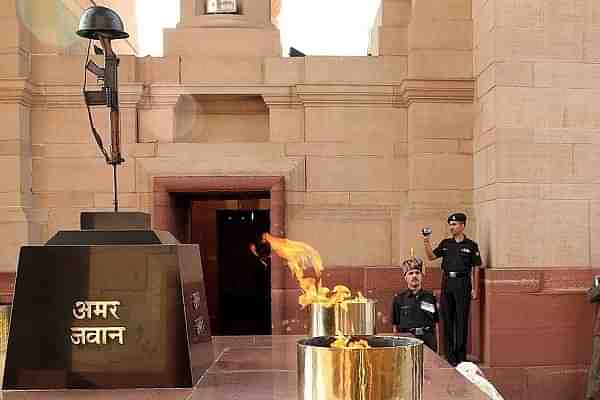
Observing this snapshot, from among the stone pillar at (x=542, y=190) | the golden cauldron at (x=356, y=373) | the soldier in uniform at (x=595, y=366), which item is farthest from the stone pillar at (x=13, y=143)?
the golden cauldron at (x=356, y=373)

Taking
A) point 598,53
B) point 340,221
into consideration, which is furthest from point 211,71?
point 598,53

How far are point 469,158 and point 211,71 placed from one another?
9.74 ft

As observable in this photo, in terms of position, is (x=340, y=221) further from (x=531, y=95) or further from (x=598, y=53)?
(x=598, y=53)

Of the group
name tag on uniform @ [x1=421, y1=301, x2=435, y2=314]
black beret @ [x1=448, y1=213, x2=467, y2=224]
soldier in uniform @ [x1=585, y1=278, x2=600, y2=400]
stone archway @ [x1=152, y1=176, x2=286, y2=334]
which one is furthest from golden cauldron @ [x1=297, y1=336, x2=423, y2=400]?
stone archway @ [x1=152, y1=176, x2=286, y2=334]

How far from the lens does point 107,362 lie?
247 centimetres

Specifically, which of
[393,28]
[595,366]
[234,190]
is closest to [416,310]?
[595,366]

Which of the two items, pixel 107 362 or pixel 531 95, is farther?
pixel 531 95

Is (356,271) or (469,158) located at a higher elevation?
(469,158)

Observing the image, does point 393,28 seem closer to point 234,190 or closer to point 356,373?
point 234,190

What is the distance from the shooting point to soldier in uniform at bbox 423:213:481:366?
25.7ft

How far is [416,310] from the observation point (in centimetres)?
Answer: 698

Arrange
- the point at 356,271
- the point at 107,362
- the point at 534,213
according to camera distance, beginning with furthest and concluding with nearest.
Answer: the point at 356,271, the point at 534,213, the point at 107,362

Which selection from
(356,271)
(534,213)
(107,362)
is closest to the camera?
(107,362)

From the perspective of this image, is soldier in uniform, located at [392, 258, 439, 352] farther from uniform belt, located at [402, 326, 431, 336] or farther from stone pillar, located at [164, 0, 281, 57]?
stone pillar, located at [164, 0, 281, 57]
